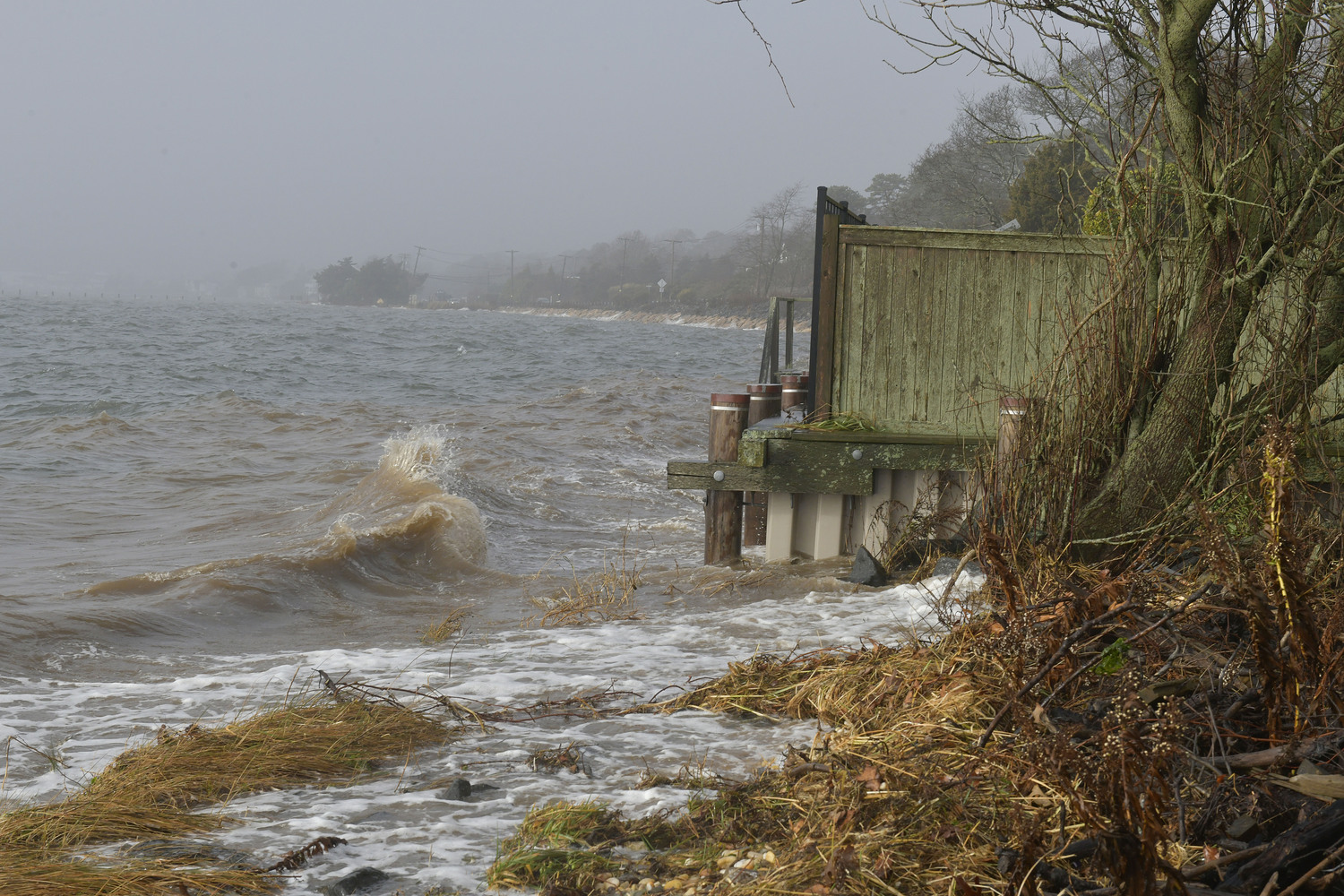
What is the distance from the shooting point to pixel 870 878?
8.59ft

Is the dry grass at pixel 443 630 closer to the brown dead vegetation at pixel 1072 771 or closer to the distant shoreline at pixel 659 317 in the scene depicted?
the brown dead vegetation at pixel 1072 771

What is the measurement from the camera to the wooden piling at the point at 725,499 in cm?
837

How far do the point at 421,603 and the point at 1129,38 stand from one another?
6.15 m

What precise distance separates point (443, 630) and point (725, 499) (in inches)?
97.1

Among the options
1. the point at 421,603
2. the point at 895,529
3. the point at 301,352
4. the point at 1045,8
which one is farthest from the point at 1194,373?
the point at 301,352

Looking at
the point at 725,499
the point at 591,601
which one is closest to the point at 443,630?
the point at 591,601

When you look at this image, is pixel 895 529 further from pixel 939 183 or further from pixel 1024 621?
pixel 939 183

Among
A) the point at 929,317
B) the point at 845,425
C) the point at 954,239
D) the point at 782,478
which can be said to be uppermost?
the point at 954,239

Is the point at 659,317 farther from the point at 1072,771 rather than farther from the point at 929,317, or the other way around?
the point at 1072,771

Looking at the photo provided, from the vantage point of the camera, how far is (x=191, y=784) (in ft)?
12.3

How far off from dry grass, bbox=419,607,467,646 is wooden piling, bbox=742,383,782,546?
3.32 meters

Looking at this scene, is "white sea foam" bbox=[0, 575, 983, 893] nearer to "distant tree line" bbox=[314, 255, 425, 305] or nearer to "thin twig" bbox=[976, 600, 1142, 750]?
"thin twig" bbox=[976, 600, 1142, 750]

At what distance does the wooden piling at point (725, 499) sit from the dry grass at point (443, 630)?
2049 mm

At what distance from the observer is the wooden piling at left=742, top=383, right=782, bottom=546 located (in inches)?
396
